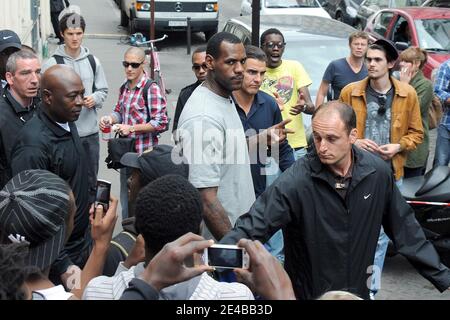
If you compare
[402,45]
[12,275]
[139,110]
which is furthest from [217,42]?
[402,45]

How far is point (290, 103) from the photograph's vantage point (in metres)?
8.04

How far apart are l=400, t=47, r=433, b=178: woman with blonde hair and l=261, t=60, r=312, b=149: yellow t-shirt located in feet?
3.19

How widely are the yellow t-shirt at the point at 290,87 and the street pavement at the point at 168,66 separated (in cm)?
137

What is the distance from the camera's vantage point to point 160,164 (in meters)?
4.81

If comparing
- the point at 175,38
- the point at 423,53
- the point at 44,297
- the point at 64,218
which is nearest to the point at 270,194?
the point at 64,218

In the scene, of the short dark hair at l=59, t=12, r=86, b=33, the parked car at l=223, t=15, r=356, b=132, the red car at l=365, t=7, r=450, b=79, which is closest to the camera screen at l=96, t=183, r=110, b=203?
the short dark hair at l=59, t=12, r=86, b=33

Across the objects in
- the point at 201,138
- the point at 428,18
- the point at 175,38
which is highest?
the point at 201,138

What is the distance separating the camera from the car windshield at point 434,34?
13828mm

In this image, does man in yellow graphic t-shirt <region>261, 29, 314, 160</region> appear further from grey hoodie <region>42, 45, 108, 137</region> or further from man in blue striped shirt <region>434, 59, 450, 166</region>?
man in blue striped shirt <region>434, 59, 450, 166</region>

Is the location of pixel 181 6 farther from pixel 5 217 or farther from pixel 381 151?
pixel 5 217

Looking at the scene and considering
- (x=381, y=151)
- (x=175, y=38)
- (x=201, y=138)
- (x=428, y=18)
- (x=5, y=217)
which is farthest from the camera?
(x=175, y=38)

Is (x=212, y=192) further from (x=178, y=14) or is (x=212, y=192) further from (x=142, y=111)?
(x=178, y=14)

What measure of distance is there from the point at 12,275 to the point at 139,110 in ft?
17.1

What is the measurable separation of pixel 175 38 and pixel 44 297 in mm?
19080
